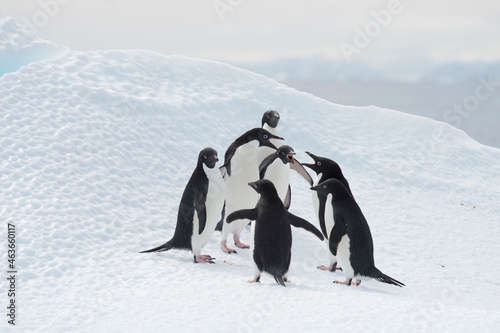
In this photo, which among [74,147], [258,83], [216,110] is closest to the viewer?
[74,147]

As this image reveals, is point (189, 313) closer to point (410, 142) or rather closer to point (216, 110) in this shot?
point (216, 110)

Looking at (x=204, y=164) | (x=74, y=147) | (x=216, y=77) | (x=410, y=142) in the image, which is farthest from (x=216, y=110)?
(x=204, y=164)

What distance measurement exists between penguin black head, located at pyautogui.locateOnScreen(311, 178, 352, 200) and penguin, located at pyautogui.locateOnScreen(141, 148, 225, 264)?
38.4 inches

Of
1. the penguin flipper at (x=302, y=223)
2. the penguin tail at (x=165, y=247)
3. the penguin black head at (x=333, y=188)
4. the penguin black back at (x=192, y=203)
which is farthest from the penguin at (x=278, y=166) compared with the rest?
the penguin tail at (x=165, y=247)

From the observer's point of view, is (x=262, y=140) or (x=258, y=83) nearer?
(x=262, y=140)

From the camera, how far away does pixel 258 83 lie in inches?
475

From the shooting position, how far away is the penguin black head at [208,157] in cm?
509

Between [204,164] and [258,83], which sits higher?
[258,83]

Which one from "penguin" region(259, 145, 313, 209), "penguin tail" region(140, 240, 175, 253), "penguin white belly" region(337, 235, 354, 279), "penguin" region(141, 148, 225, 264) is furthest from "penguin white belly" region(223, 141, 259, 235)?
"penguin white belly" region(337, 235, 354, 279)

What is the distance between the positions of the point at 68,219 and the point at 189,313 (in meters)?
2.48

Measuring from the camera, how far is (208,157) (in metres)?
5.11

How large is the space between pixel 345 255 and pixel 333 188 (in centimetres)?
58

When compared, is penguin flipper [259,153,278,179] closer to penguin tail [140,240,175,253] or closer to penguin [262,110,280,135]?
penguin [262,110,280,135]

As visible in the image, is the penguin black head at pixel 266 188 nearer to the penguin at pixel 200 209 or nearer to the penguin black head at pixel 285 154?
the penguin at pixel 200 209
